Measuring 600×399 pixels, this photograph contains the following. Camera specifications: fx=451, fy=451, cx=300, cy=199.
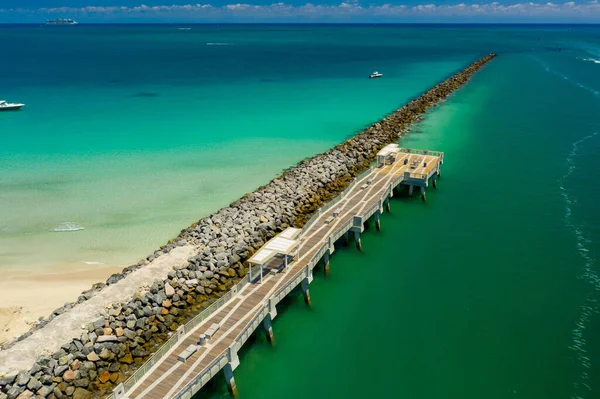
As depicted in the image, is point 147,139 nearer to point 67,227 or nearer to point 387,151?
point 67,227

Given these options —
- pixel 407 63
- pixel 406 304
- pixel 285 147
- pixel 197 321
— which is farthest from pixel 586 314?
pixel 407 63

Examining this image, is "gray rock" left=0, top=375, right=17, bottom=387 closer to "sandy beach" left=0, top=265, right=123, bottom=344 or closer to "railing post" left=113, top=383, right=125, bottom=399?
"railing post" left=113, top=383, right=125, bottom=399

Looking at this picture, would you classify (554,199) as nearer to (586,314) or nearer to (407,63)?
(586,314)

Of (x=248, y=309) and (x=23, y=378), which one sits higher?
(x=248, y=309)

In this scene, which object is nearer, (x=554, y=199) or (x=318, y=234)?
(x=318, y=234)

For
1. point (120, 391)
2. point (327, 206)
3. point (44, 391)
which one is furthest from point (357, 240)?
point (44, 391)

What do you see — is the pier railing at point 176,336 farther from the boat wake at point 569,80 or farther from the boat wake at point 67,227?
the boat wake at point 569,80

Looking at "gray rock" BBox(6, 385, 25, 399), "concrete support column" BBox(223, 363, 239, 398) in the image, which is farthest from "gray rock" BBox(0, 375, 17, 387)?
"concrete support column" BBox(223, 363, 239, 398)
